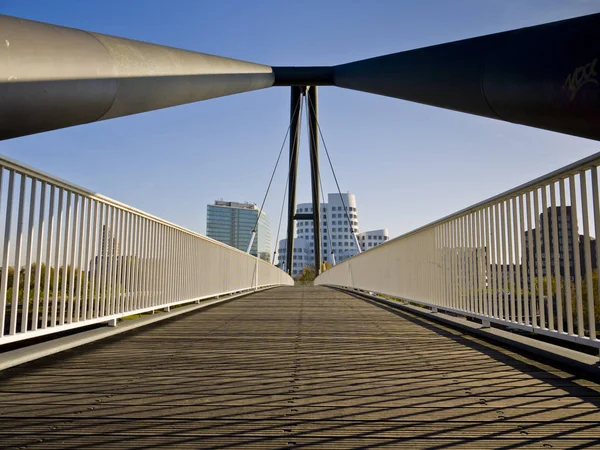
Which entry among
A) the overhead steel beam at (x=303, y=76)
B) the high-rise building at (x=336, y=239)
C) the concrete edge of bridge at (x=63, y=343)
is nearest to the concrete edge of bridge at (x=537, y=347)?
the concrete edge of bridge at (x=63, y=343)

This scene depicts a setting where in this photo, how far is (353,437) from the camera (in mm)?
1912

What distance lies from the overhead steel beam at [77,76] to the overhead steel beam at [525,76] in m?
1.66

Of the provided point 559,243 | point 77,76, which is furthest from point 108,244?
point 559,243

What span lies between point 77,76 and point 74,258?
192cm

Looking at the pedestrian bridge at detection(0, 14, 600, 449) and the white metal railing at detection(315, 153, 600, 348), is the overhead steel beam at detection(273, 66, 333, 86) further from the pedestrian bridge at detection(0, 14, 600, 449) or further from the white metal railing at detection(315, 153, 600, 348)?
the white metal railing at detection(315, 153, 600, 348)

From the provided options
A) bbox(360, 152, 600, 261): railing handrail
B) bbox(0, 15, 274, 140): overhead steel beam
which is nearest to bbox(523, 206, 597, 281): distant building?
bbox(360, 152, 600, 261): railing handrail

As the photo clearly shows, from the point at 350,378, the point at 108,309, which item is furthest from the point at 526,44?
the point at 108,309

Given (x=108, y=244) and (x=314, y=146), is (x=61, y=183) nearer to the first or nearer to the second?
(x=108, y=244)

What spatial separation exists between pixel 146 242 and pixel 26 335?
2387 mm

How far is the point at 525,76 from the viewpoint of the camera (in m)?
1.97

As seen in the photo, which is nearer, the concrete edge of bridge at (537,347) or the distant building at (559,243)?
the concrete edge of bridge at (537,347)

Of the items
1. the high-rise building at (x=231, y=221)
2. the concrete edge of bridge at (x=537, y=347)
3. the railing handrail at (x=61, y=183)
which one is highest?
the high-rise building at (x=231, y=221)

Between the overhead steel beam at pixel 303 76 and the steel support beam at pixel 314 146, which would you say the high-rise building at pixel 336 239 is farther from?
the overhead steel beam at pixel 303 76

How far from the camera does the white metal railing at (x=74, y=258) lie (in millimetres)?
3033
